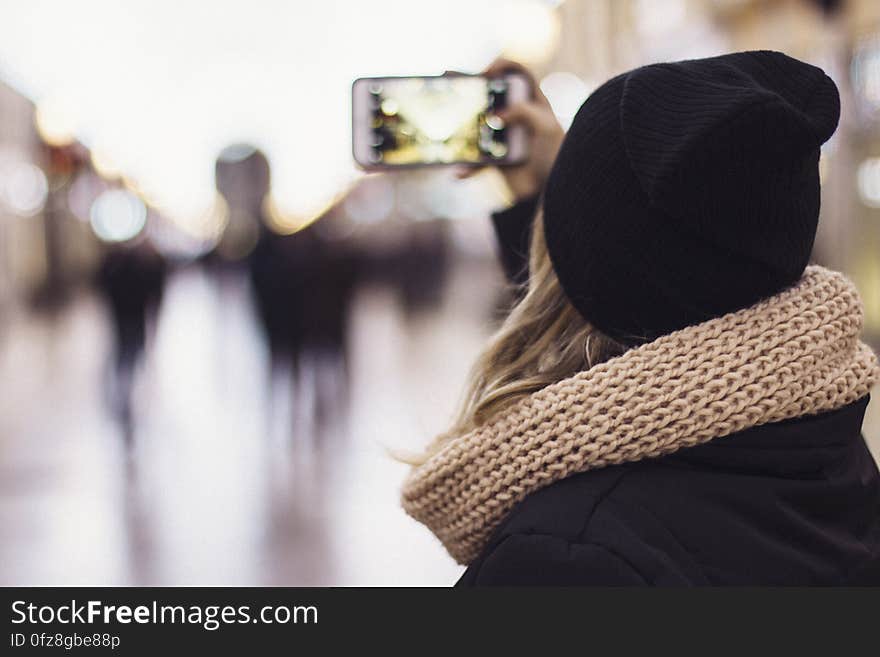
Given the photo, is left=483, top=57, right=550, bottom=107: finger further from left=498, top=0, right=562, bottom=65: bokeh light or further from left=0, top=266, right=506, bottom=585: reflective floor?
left=498, top=0, right=562, bottom=65: bokeh light

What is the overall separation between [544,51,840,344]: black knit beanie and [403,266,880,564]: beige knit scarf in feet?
0.12

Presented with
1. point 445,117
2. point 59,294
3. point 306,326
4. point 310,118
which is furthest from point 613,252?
point 59,294

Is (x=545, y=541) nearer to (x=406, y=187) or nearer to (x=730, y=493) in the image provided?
(x=730, y=493)

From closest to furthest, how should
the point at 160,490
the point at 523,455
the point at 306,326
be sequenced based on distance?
the point at 523,455 → the point at 160,490 → the point at 306,326

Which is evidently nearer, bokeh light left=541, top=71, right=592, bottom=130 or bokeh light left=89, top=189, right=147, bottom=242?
bokeh light left=541, top=71, right=592, bottom=130

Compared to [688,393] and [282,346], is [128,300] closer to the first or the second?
[282,346]

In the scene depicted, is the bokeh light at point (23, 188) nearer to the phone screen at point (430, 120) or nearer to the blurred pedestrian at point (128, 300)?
the blurred pedestrian at point (128, 300)

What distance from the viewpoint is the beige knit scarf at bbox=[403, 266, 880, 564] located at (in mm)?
948

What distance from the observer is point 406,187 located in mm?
22047

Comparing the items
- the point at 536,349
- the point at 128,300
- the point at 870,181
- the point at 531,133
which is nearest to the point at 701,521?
the point at 536,349

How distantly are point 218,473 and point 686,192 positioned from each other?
4.80 m

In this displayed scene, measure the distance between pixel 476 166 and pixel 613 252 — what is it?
62 centimetres

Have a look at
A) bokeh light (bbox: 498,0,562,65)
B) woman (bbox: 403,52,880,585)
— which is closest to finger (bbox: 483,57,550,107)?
woman (bbox: 403,52,880,585)

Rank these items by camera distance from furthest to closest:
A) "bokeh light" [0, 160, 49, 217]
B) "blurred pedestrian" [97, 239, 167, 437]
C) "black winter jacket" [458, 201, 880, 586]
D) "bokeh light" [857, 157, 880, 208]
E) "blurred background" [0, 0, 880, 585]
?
"bokeh light" [0, 160, 49, 217] < "bokeh light" [857, 157, 880, 208] < "blurred pedestrian" [97, 239, 167, 437] < "blurred background" [0, 0, 880, 585] < "black winter jacket" [458, 201, 880, 586]
